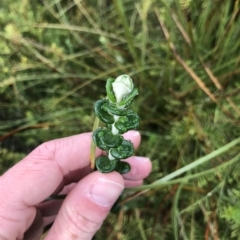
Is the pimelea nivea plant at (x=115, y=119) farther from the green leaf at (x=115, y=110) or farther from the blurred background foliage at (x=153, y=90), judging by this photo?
the blurred background foliage at (x=153, y=90)

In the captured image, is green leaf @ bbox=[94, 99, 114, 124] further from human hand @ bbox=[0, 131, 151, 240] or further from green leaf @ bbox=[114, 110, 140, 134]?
human hand @ bbox=[0, 131, 151, 240]

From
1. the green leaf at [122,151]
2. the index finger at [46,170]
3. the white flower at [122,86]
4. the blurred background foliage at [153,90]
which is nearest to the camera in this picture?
the white flower at [122,86]

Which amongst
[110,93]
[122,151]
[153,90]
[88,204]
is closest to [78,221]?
[88,204]

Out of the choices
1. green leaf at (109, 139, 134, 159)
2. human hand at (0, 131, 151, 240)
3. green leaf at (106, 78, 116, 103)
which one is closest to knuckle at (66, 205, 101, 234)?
human hand at (0, 131, 151, 240)

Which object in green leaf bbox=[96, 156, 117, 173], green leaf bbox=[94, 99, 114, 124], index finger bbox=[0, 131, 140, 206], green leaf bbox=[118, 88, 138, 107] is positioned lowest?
index finger bbox=[0, 131, 140, 206]

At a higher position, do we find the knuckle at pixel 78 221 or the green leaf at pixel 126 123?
the green leaf at pixel 126 123

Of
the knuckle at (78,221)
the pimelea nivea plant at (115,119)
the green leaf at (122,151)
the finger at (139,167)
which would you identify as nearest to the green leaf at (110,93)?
the pimelea nivea plant at (115,119)
